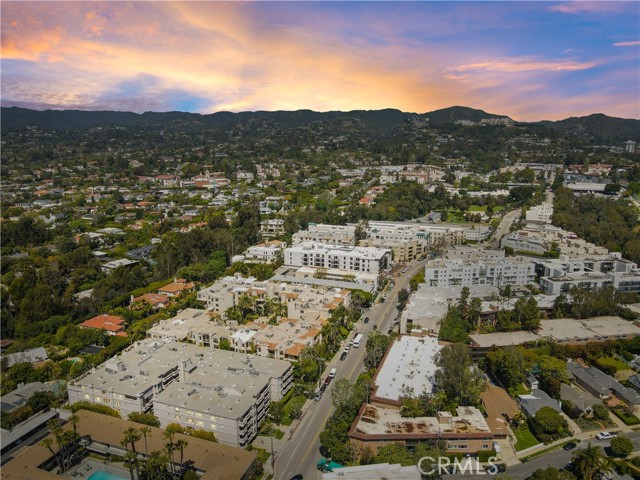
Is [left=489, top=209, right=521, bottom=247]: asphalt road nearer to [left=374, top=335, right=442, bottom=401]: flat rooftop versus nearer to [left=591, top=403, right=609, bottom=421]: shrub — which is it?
[left=374, top=335, right=442, bottom=401]: flat rooftop

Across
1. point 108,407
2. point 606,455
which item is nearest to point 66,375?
point 108,407

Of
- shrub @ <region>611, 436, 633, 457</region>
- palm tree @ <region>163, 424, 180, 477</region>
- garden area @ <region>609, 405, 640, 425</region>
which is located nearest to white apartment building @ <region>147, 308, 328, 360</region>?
palm tree @ <region>163, 424, 180, 477</region>

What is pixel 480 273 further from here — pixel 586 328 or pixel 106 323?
pixel 106 323

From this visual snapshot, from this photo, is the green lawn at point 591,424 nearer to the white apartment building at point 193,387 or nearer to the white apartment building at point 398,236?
the white apartment building at point 193,387

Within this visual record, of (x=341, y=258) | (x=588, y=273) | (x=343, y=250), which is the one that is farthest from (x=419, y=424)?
(x=588, y=273)

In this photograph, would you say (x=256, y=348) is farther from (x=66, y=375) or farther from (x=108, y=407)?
(x=66, y=375)

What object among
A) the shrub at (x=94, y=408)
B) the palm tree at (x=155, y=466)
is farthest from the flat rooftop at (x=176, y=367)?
the palm tree at (x=155, y=466)
